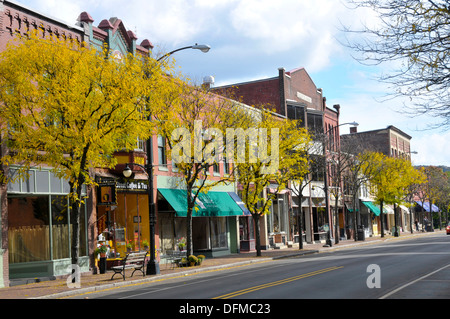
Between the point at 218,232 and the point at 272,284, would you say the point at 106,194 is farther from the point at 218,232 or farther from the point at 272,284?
the point at 218,232

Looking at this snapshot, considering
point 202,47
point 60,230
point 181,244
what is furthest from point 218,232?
point 202,47

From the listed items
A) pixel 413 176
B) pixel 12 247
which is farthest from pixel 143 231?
pixel 413 176

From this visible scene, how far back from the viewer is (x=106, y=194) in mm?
25656

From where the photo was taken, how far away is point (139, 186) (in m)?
28.4

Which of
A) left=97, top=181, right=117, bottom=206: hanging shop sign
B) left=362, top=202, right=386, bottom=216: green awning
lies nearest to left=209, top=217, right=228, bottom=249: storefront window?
left=97, top=181, right=117, bottom=206: hanging shop sign

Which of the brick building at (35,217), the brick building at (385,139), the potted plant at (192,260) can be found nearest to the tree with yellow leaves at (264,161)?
the potted plant at (192,260)

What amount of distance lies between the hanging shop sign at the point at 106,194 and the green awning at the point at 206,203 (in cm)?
448

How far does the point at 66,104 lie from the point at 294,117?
3204cm

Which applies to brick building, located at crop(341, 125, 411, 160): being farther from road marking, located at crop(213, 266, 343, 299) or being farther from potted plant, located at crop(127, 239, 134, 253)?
road marking, located at crop(213, 266, 343, 299)

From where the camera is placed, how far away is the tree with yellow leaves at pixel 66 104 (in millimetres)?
19219

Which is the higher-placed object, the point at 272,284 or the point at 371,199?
the point at 371,199

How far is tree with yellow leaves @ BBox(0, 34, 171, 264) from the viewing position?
19219 millimetres

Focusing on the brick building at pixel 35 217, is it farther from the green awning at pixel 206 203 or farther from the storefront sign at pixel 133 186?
the green awning at pixel 206 203
